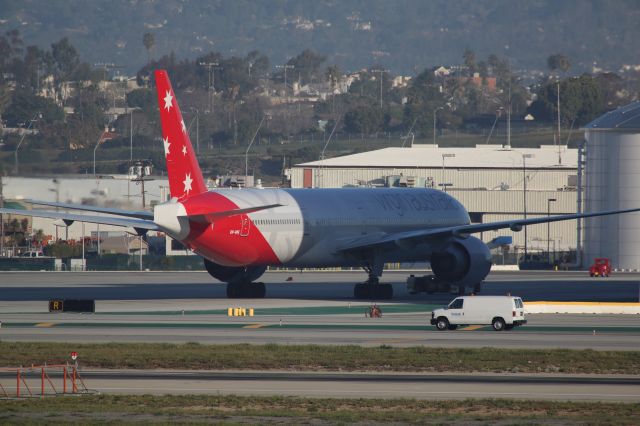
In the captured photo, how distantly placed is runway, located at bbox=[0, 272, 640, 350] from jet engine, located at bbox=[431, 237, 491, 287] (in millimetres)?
1475

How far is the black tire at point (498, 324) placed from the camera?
162 feet

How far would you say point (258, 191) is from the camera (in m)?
65.0

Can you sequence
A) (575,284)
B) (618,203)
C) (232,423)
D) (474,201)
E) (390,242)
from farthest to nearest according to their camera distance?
(474,201) < (618,203) < (575,284) < (390,242) < (232,423)

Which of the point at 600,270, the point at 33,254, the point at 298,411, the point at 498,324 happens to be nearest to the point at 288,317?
the point at 498,324

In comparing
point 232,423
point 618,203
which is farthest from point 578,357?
point 618,203

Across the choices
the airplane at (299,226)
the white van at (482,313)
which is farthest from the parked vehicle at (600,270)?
the white van at (482,313)

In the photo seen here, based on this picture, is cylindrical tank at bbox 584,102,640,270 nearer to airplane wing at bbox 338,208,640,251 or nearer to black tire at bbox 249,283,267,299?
airplane wing at bbox 338,208,640,251

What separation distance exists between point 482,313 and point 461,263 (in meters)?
18.1

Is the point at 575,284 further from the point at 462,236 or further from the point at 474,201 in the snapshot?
the point at 474,201

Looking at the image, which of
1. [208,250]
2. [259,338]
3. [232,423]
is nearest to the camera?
[232,423]

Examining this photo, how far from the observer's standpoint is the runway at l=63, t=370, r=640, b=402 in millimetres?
33000

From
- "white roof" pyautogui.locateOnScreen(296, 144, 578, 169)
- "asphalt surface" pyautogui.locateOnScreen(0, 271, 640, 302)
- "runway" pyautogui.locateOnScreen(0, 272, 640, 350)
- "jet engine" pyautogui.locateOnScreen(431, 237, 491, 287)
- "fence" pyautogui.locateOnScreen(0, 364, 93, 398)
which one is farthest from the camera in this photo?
"white roof" pyautogui.locateOnScreen(296, 144, 578, 169)

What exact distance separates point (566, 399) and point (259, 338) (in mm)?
16054

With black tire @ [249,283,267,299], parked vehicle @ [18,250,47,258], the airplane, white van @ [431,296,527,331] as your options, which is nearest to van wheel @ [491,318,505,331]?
white van @ [431,296,527,331]
